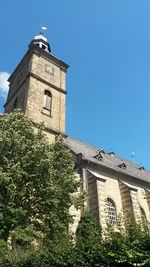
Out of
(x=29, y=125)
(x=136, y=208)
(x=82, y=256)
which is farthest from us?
(x=136, y=208)

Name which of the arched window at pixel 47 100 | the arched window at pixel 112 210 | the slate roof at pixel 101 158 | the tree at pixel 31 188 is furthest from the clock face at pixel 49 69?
the tree at pixel 31 188

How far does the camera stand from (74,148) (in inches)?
1267

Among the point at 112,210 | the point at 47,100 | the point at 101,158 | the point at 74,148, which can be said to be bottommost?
the point at 112,210

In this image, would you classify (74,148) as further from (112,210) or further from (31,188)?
(31,188)

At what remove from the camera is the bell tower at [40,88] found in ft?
103

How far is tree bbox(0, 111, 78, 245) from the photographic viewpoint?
16125mm

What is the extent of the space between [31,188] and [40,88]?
1783cm

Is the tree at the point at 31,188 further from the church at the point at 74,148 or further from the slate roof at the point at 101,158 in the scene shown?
the slate roof at the point at 101,158

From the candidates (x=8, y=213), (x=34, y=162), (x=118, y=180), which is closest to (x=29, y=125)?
(x=34, y=162)

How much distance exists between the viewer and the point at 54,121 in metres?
32.3

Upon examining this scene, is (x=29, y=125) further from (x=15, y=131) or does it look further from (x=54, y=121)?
(x=54, y=121)

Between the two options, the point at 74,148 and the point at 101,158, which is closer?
the point at 101,158

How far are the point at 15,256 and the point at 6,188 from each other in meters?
4.00

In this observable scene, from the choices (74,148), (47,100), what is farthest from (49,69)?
(74,148)
